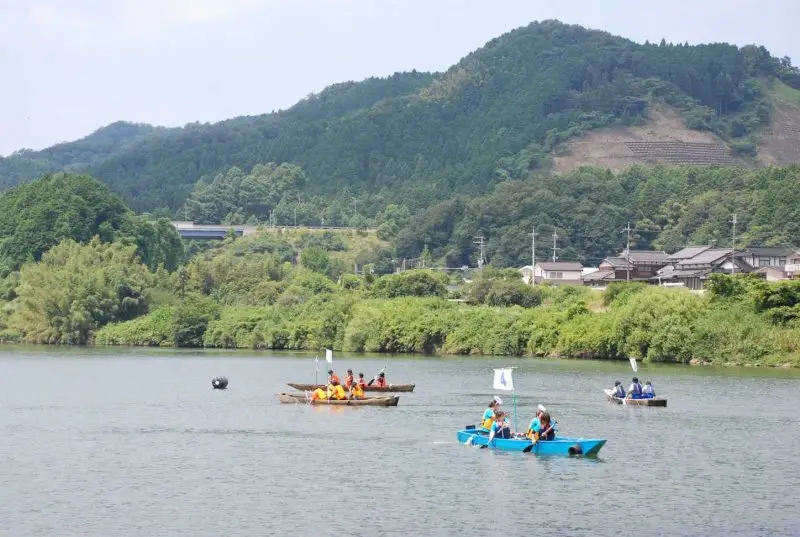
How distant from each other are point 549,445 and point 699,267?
263ft

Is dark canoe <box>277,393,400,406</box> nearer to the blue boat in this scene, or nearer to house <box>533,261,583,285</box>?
the blue boat

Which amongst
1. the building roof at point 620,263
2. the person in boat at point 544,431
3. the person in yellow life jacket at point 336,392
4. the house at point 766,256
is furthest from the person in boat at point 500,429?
the building roof at point 620,263

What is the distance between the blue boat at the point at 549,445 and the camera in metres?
39.3

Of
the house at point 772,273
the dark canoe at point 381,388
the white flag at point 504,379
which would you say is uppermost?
the house at point 772,273

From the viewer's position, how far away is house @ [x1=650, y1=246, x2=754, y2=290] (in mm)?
112188

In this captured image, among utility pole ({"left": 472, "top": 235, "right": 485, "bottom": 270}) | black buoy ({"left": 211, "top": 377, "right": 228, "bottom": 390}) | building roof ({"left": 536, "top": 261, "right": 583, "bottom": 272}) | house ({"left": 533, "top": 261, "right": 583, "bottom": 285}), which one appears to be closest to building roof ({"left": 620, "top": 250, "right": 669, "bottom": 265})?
house ({"left": 533, "top": 261, "right": 583, "bottom": 285})

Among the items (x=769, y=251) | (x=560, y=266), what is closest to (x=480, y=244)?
(x=560, y=266)

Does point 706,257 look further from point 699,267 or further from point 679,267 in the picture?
point 699,267

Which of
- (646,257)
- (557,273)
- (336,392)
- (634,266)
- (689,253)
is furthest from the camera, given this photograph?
(557,273)

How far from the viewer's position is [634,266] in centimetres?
12606

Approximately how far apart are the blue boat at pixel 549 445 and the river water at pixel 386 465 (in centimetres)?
52

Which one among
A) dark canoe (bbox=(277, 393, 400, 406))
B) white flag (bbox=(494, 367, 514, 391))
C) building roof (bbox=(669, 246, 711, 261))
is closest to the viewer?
white flag (bbox=(494, 367, 514, 391))

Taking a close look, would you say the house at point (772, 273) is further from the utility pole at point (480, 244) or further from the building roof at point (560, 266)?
the utility pole at point (480, 244)

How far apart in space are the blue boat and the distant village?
68.1 meters
